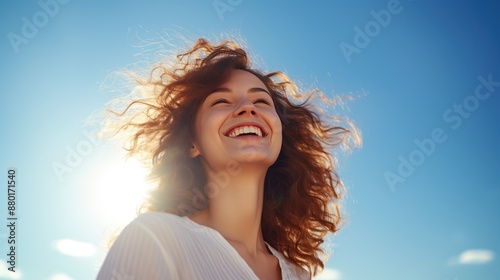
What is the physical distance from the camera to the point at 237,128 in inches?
146

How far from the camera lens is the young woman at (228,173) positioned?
3.01 meters

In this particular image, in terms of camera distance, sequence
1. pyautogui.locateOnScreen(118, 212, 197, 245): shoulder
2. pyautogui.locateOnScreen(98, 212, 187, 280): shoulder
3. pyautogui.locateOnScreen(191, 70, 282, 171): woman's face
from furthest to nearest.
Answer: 1. pyautogui.locateOnScreen(191, 70, 282, 171): woman's face
2. pyautogui.locateOnScreen(118, 212, 197, 245): shoulder
3. pyautogui.locateOnScreen(98, 212, 187, 280): shoulder

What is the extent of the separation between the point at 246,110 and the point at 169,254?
143 centimetres

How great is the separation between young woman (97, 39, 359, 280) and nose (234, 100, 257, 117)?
0.01 metres

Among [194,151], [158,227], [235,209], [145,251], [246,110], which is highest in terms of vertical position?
[246,110]

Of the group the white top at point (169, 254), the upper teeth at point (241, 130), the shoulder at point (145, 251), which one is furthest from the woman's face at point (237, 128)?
the shoulder at point (145, 251)

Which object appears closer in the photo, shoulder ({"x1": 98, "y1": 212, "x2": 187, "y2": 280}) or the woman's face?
shoulder ({"x1": 98, "y1": 212, "x2": 187, "y2": 280})

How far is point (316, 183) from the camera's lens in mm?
4660

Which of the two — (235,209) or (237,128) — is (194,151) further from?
(235,209)

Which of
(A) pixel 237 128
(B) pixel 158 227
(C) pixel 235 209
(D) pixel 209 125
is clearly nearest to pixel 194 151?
(D) pixel 209 125

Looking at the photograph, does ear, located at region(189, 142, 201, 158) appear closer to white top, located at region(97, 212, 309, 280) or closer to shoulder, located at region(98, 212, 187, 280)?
white top, located at region(97, 212, 309, 280)

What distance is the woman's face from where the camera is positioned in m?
3.65

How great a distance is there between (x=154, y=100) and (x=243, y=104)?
1.07 m

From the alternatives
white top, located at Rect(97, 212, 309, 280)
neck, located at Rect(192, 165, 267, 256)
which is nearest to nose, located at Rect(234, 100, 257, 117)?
neck, located at Rect(192, 165, 267, 256)
